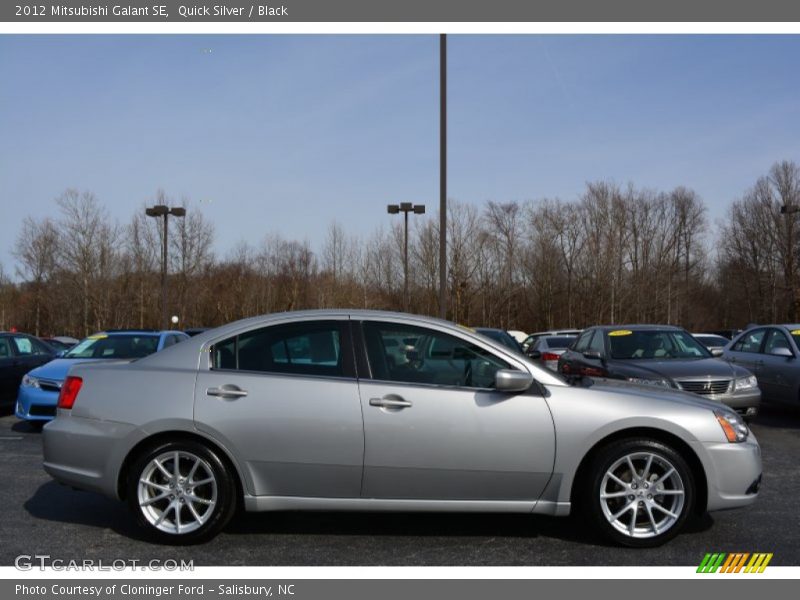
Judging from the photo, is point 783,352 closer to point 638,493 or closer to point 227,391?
point 638,493

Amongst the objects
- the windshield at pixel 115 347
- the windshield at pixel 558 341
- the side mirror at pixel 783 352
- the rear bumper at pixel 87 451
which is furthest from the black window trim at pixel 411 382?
the windshield at pixel 558 341

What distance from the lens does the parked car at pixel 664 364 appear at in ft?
29.2

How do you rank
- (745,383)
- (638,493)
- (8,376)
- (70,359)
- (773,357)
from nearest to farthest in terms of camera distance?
(638,493) → (745,383) → (70,359) → (773,357) → (8,376)

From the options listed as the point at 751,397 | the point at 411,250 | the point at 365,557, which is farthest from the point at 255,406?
the point at 411,250

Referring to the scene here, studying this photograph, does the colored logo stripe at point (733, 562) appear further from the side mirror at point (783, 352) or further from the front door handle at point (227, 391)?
the side mirror at point (783, 352)

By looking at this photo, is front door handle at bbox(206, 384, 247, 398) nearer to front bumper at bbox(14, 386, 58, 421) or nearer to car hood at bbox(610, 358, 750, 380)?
car hood at bbox(610, 358, 750, 380)

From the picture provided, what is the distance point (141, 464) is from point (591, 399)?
3049mm

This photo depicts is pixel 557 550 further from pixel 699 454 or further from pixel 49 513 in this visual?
pixel 49 513

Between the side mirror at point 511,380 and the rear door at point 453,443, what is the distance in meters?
0.10

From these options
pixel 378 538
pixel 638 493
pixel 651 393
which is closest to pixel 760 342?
pixel 651 393

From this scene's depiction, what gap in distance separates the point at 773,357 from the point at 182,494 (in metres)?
9.73

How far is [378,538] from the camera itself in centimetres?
501

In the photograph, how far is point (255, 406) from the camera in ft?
15.8
